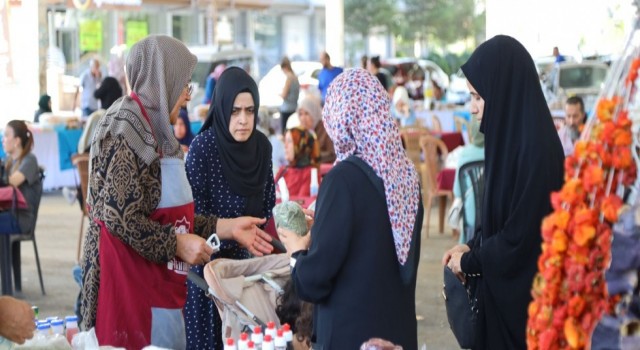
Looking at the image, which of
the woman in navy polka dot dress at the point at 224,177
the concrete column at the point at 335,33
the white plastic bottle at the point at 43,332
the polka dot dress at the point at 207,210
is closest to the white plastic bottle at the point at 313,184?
the woman in navy polka dot dress at the point at 224,177

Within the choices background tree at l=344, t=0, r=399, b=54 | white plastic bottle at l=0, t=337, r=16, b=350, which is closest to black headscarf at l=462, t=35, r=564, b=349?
white plastic bottle at l=0, t=337, r=16, b=350

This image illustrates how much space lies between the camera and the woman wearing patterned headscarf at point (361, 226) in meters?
3.41

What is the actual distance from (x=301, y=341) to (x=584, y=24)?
25.8 metres

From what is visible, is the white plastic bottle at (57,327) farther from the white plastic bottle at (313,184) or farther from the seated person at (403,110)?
the seated person at (403,110)

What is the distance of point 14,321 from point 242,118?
7.19ft

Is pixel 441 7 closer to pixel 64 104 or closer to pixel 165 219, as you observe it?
pixel 64 104

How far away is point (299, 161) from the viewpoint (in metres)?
8.30

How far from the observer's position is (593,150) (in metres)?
2.50

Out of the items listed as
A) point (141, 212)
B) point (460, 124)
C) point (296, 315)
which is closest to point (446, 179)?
point (460, 124)

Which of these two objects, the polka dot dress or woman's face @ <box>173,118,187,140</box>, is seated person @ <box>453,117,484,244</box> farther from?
the polka dot dress

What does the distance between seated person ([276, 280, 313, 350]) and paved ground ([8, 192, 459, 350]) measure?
2.36 m

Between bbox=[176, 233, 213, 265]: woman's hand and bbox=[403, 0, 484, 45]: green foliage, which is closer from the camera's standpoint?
bbox=[176, 233, 213, 265]: woman's hand

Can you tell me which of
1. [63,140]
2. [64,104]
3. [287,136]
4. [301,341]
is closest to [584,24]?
[64,104]

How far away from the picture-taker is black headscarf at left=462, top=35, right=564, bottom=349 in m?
3.62
